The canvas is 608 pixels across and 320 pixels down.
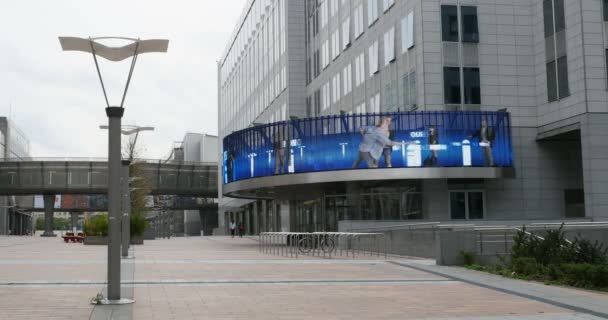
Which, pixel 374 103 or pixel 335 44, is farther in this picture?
pixel 335 44

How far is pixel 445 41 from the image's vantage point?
39.4 metres

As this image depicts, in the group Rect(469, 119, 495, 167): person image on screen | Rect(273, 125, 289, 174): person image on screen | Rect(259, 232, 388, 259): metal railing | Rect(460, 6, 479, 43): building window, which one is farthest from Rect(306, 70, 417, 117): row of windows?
Rect(259, 232, 388, 259): metal railing

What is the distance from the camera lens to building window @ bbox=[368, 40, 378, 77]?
4510cm

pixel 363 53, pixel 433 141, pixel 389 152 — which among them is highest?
pixel 363 53

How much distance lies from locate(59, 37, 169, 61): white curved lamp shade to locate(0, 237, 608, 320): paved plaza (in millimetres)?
4248

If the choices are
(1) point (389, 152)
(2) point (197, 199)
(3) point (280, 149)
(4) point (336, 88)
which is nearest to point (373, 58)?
(4) point (336, 88)

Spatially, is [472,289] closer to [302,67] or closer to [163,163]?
[302,67]

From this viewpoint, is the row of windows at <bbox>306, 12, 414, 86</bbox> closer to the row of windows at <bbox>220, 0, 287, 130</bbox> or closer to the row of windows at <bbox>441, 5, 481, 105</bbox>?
the row of windows at <bbox>441, 5, 481, 105</bbox>

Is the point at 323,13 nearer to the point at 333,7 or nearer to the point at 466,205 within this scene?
the point at 333,7

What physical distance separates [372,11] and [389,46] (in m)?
3.99

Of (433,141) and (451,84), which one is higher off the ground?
(451,84)

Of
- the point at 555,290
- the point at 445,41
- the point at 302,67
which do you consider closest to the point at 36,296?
the point at 555,290

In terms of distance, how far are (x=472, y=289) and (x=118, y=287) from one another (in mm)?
7087

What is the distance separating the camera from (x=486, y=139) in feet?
127
